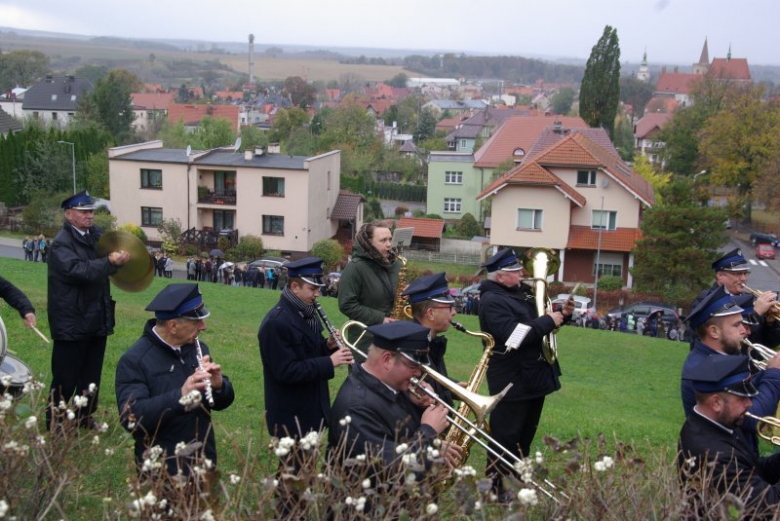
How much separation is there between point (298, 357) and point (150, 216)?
152ft

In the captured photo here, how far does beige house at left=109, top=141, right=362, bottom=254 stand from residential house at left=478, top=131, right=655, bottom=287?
36.7 ft

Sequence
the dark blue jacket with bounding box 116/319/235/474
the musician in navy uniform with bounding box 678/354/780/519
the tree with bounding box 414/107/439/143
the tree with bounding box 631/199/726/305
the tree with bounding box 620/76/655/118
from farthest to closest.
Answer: the tree with bounding box 620/76/655/118 → the tree with bounding box 414/107/439/143 → the tree with bounding box 631/199/726/305 → the dark blue jacket with bounding box 116/319/235/474 → the musician in navy uniform with bounding box 678/354/780/519

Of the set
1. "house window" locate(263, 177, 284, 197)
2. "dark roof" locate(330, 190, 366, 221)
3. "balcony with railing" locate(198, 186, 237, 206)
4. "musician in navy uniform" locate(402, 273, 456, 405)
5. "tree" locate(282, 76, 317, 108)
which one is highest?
"tree" locate(282, 76, 317, 108)

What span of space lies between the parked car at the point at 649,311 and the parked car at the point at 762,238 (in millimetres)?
26410

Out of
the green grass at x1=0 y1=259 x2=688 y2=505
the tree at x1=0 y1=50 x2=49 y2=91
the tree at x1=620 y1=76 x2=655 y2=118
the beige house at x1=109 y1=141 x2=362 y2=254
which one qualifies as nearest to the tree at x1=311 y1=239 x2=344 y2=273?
the beige house at x1=109 y1=141 x2=362 y2=254

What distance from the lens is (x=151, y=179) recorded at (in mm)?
50188

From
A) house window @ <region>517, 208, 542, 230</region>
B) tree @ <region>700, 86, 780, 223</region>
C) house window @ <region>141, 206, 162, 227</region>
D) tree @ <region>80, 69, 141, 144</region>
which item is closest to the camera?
house window @ <region>517, 208, 542, 230</region>

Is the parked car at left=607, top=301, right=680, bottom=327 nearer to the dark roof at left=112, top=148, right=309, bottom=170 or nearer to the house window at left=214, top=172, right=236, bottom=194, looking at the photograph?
the dark roof at left=112, top=148, right=309, bottom=170

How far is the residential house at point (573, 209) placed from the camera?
142ft

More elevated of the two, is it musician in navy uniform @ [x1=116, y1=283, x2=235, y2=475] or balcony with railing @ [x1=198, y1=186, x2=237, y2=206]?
musician in navy uniform @ [x1=116, y1=283, x2=235, y2=475]

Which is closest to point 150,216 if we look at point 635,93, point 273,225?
point 273,225

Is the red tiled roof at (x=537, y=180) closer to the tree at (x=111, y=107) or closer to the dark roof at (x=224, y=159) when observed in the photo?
the dark roof at (x=224, y=159)

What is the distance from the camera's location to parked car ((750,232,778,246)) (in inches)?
2234

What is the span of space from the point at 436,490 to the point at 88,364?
13.7 feet
